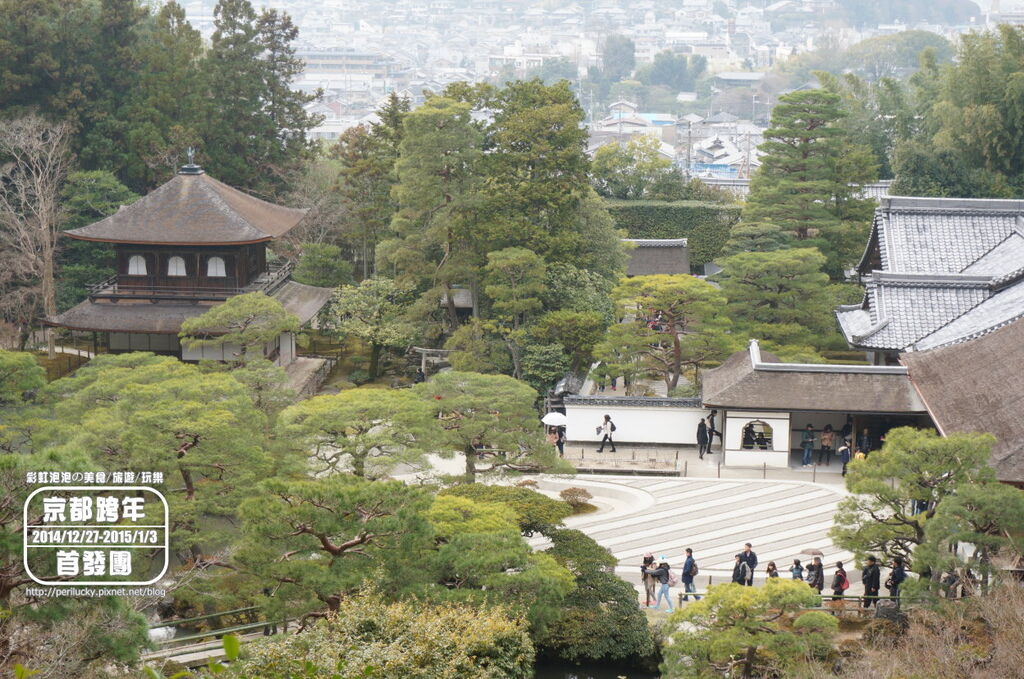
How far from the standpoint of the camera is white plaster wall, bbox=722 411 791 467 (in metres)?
29.7

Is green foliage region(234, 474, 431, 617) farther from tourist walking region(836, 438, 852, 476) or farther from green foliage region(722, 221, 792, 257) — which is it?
green foliage region(722, 221, 792, 257)

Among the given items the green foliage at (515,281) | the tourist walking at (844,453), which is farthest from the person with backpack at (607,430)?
the tourist walking at (844,453)

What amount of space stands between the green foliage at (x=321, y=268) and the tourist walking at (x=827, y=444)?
16.9 m

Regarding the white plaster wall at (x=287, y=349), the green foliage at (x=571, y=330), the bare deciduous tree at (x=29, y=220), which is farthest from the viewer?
the bare deciduous tree at (x=29, y=220)

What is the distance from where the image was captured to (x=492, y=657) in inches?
742

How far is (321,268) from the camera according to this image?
1651 inches

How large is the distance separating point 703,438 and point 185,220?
15829 mm

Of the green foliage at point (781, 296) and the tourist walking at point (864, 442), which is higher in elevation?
the green foliage at point (781, 296)

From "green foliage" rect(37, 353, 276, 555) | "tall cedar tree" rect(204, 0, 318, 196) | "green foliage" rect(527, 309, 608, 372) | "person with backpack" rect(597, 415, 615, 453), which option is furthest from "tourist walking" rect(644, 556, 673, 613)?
"tall cedar tree" rect(204, 0, 318, 196)

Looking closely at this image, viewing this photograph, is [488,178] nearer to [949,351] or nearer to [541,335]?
[541,335]

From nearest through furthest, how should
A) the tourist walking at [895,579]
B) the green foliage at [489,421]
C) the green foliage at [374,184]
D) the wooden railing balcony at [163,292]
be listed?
the tourist walking at [895,579] → the green foliage at [489,421] → the wooden railing balcony at [163,292] → the green foliage at [374,184]

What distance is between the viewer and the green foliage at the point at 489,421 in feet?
85.3

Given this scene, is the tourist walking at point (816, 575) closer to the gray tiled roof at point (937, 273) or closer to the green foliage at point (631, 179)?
the gray tiled roof at point (937, 273)

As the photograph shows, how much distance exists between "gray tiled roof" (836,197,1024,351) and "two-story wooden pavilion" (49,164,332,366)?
15723 mm
